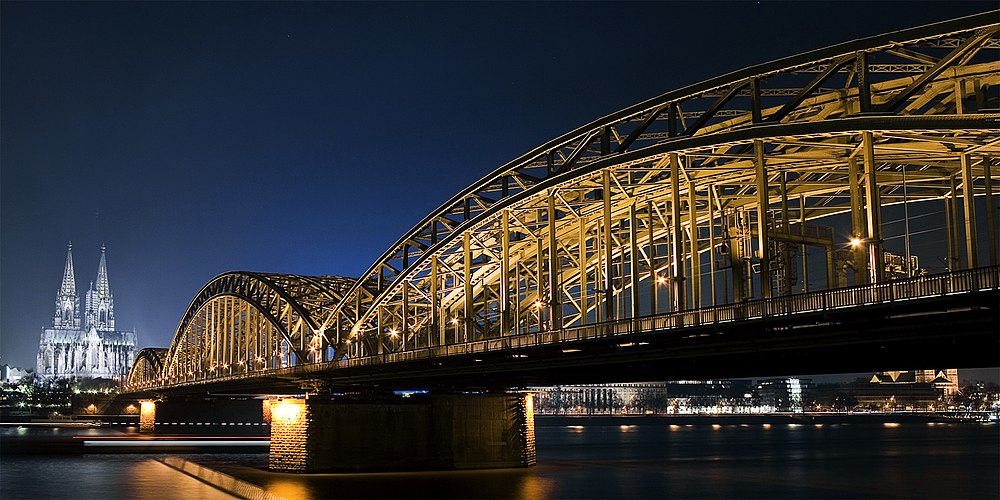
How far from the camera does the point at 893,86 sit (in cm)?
4678

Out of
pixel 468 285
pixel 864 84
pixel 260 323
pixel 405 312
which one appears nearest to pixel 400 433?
pixel 405 312

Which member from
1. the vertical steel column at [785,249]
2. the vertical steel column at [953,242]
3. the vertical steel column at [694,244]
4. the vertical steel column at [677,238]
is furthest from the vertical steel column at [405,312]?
the vertical steel column at [953,242]

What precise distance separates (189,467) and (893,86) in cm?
6172

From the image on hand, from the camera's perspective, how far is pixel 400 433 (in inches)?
2975

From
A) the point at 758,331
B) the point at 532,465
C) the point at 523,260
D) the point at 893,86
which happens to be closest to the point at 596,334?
the point at 758,331

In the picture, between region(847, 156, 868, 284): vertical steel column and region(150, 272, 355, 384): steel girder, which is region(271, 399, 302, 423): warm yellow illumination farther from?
region(847, 156, 868, 284): vertical steel column

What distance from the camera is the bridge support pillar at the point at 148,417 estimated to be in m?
163

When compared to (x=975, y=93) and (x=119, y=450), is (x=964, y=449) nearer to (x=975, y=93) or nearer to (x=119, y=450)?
(x=119, y=450)

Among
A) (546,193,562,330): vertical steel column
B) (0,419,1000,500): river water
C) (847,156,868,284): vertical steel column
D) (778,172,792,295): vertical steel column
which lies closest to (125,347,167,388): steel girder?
(0,419,1000,500): river water

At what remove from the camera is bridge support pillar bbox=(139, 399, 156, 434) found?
163 meters

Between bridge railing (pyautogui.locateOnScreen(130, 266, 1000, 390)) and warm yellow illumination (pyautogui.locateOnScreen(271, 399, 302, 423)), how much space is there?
17.3m

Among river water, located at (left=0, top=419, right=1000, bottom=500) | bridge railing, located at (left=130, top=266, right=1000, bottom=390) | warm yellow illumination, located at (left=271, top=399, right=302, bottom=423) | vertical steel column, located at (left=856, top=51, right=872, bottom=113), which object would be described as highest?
vertical steel column, located at (left=856, top=51, right=872, bottom=113)

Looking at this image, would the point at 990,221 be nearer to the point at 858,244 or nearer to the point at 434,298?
the point at 858,244

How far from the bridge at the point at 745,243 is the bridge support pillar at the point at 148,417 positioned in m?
84.7
